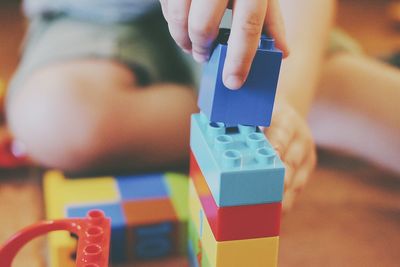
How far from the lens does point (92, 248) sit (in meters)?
0.50

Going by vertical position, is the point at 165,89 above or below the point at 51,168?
above

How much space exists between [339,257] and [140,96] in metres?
0.35

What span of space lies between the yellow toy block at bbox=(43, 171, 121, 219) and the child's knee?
31 millimetres

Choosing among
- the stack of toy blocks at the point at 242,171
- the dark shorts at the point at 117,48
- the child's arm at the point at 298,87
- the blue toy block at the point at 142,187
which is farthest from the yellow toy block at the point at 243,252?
the dark shorts at the point at 117,48

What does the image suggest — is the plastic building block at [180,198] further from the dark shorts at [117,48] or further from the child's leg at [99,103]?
the dark shorts at [117,48]

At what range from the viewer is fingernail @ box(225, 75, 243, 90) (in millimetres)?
454

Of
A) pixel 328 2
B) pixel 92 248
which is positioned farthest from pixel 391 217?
pixel 92 248

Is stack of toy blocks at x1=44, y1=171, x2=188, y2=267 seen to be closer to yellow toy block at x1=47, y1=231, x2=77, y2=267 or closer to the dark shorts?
yellow toy block at x1=47, y1=231, x2=77, y2=267

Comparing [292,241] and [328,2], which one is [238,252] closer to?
[292,241]

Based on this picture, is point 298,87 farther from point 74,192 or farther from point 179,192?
point 74,192

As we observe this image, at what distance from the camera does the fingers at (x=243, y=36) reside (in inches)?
17.4

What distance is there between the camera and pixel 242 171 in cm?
45

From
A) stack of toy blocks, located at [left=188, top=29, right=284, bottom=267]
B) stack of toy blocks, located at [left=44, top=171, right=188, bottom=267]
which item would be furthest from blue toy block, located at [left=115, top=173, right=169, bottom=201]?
stack of toy blocks, located at [left=188, top=29, right=284, bottom=267]

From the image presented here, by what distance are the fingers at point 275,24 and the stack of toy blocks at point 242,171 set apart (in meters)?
0.02
